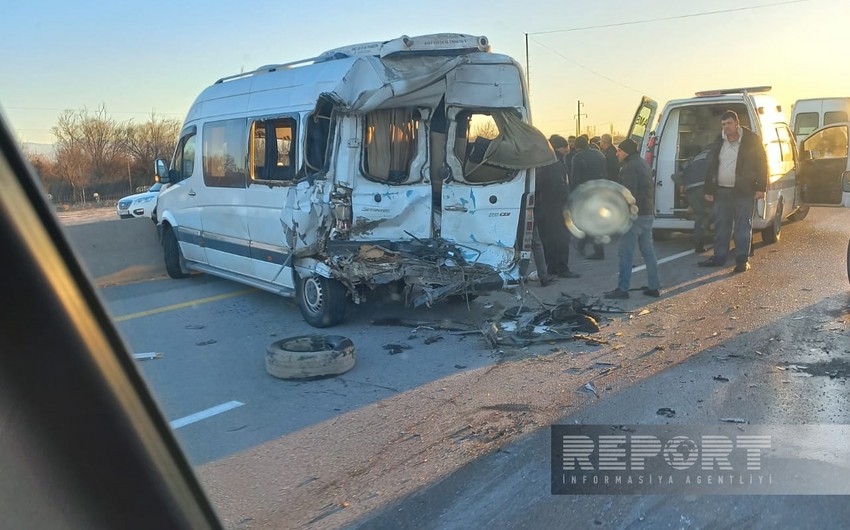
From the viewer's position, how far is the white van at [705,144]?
10453mm

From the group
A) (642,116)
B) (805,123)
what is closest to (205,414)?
(642,116)

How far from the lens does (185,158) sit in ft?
30.0

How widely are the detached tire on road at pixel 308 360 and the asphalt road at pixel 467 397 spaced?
10 centimetres

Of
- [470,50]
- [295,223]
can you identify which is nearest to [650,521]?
[295,223]

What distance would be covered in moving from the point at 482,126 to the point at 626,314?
244 cm

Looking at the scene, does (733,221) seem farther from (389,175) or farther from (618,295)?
(389,175)

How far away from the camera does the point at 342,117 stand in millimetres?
6707

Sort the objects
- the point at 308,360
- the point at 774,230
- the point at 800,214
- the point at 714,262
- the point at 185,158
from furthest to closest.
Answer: the point at 800,214 → the point at 774,230 → the point at 714,262 → the point at 185,158 → the point at 308,360

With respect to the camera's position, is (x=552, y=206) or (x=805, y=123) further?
(x=805, y=123)

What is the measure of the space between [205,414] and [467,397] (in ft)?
5.88

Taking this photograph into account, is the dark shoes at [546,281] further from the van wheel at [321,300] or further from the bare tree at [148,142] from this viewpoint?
the bare tree at [148,142]

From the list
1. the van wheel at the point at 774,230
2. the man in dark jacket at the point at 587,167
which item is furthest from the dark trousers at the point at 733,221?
the van wheel at the point at 774,230

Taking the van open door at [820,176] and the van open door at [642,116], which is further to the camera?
the van open door at [642,116]

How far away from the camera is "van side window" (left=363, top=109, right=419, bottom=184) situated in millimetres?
7000
